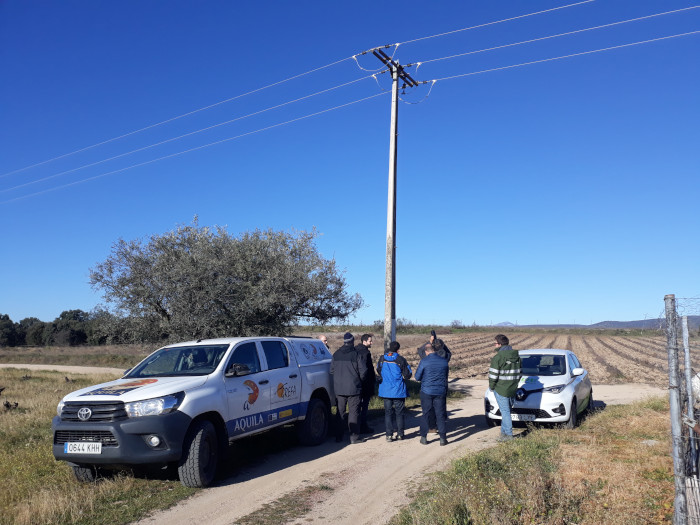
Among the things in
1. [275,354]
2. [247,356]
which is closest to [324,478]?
[247,356]

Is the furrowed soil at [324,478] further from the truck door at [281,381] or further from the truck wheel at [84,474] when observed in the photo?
the truck wheel at [84,474]

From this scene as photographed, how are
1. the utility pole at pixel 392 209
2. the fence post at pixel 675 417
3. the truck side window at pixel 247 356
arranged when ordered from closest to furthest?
the fence post at pixel 675 417, the truck side window at pixel 247 356, the utility pole at pixel 392 209

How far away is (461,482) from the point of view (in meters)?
6.25

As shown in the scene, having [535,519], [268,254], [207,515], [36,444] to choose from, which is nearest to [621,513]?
[535,519]

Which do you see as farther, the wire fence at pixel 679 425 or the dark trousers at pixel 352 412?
the dark trousers at pixel 352 412

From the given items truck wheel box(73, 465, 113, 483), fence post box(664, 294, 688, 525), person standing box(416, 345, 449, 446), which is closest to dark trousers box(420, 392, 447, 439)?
person standing box(416, 345, 449, 446)

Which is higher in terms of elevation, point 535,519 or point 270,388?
point 270,388

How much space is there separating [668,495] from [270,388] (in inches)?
216

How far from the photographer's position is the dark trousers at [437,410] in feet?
32.7

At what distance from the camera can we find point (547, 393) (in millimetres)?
10891

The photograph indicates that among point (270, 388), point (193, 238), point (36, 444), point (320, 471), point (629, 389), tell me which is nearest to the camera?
point (320, 471)

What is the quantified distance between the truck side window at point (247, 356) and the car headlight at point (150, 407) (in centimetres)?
154

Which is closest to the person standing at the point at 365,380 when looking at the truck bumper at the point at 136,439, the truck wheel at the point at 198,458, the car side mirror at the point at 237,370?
the car side mirror at the point at 237,370

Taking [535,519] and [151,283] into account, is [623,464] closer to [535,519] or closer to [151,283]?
[535,519]
